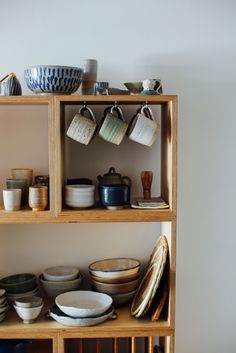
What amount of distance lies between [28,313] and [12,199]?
0.45m

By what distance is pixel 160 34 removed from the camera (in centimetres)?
204

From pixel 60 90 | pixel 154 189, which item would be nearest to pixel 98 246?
pixel 154 189

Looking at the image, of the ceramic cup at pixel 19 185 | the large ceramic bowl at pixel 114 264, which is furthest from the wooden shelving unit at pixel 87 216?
the large ceramic bowl at pixel 114 264

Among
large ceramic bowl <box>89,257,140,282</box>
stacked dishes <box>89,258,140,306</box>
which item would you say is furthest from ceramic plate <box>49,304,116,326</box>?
large ceramic bowl <box>89,257,140,282</box>

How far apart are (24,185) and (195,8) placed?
41.7 inches

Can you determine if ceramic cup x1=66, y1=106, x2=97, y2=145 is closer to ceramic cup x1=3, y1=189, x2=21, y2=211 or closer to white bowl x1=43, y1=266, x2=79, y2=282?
ceramic cup x1=3, y1=189, x2=21, y2=211

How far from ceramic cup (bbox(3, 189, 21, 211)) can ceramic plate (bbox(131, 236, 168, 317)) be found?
0.59 m

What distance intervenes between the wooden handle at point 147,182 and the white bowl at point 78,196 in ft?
0.78

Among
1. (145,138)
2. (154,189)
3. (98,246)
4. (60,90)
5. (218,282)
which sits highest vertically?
(60,90)

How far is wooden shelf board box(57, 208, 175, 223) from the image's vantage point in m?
1.76

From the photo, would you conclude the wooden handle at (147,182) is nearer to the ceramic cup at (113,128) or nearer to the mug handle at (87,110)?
the ceramic cup at (113,128)

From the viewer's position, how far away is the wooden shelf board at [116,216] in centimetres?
176

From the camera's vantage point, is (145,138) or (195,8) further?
(195,8)

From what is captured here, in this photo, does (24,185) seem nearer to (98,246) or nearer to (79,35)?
(98,246)
